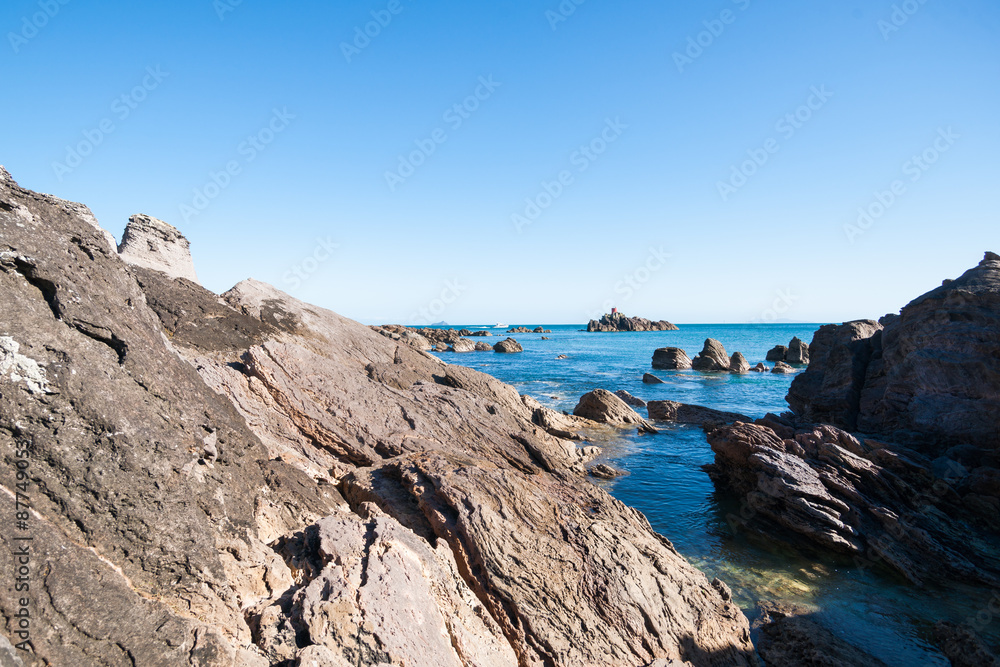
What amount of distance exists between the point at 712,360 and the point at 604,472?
4195 centimetres

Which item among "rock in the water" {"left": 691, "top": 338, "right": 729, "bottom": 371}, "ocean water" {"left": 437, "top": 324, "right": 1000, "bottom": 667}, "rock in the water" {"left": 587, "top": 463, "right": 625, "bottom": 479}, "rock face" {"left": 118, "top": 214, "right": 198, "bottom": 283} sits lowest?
"ocean water" {"left": 437, "top": 324, "right": 1000, "bottom": 667}

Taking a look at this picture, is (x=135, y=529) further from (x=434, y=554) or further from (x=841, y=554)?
(x=841, y=554)

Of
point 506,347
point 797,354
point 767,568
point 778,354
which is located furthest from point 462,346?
point 767,568

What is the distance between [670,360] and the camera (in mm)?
54469

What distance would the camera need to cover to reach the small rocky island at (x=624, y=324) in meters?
174

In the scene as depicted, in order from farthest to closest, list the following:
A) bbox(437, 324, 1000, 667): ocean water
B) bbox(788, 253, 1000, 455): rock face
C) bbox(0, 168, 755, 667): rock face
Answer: bbox(788, 253, 1000, 455): rock face → bbox(437, 324, 1000, 667): ocean water → bbox(0, 168, 755, 667): rock face

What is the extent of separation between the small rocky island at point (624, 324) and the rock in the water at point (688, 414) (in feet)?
499

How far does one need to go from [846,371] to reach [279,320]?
24.1 m

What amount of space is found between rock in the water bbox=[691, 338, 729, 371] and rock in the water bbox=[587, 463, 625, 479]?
134 feet

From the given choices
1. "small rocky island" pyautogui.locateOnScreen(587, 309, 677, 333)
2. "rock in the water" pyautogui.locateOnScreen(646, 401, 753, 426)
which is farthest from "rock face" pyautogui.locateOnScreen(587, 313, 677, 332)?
"rock in the water" pyautogui.locateOnScreen(646, 401, 753, 426)

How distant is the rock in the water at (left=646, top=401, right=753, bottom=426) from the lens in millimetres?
25002

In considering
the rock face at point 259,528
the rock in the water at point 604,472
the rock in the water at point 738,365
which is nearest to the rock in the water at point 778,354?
the rock in the water at point 738,365

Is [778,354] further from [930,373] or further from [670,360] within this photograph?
[930,373]

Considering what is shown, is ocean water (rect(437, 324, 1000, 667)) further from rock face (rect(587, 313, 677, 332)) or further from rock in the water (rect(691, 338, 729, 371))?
rock face (rect(587, 313, 677, 332))
